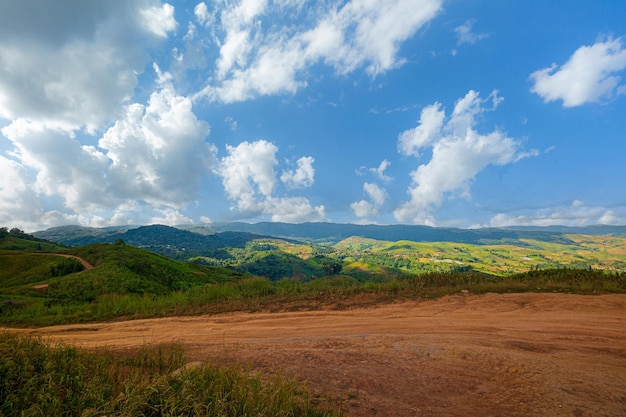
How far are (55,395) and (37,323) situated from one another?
636 inches

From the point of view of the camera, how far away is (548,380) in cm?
612

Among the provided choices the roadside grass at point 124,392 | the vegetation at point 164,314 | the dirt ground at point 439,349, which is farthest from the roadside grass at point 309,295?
the roadside grass at point 124,392

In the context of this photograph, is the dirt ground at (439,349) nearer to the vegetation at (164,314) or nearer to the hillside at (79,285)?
the vegetation at (164,314)

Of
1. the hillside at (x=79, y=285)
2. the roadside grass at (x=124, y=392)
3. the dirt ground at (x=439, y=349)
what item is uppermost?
the roadside grass at (x=124, y=392)

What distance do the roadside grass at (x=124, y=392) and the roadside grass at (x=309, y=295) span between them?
8498 millimetres

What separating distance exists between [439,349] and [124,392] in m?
7.70

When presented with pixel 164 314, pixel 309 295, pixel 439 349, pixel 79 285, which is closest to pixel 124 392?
pixel 439 349

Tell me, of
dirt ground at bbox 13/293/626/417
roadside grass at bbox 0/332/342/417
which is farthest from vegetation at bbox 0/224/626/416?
dirt ground at bbox 13/293/626/417

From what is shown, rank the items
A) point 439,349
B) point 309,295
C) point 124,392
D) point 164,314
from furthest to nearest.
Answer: point 309,295
point 164,314
point 439,349
point 124,392

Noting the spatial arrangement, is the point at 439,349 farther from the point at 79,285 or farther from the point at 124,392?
the point at 79,285

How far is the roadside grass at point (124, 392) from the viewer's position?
13.8ft

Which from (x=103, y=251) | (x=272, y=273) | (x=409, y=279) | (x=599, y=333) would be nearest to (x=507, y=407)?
(x=599, y=333)

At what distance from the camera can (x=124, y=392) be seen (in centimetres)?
484

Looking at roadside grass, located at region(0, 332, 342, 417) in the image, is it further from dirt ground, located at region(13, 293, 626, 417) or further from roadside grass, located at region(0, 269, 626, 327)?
roadside grass, located at region(0, 269, 626, 327)
